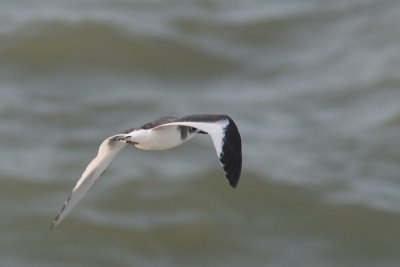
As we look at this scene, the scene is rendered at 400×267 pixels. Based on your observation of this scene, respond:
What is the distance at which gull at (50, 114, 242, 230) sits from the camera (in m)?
5.02

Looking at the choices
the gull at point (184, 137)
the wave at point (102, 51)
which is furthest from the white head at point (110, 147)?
the wave at point (102, 51)

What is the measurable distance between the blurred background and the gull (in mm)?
4041

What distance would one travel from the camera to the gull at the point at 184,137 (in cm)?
502

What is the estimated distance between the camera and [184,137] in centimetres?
549

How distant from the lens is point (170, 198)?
1067 centimetres

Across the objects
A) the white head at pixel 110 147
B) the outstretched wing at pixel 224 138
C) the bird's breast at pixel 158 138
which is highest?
the white head at pixel 110 147

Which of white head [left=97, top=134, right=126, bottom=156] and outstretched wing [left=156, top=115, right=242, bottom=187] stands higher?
white head [left=97, top=134, right=126, bottom=156]

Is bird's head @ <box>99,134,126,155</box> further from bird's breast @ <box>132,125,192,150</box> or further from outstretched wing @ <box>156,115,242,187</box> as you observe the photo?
outstretched wing @ <box>156,115,242,187</box>

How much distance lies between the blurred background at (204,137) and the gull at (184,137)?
4041 mm

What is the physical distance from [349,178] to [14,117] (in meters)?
3.37

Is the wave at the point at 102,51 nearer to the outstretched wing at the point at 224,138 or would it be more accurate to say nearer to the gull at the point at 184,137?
the gull at the point at 184,137

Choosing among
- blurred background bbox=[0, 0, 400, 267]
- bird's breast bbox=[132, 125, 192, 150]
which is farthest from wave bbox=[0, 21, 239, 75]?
bird's breast bbox=[132, 125, 192, 150]

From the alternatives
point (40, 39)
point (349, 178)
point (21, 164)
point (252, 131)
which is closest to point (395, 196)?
point (349, 178)

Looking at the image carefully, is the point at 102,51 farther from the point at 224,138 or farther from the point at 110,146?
the point at 224,138
